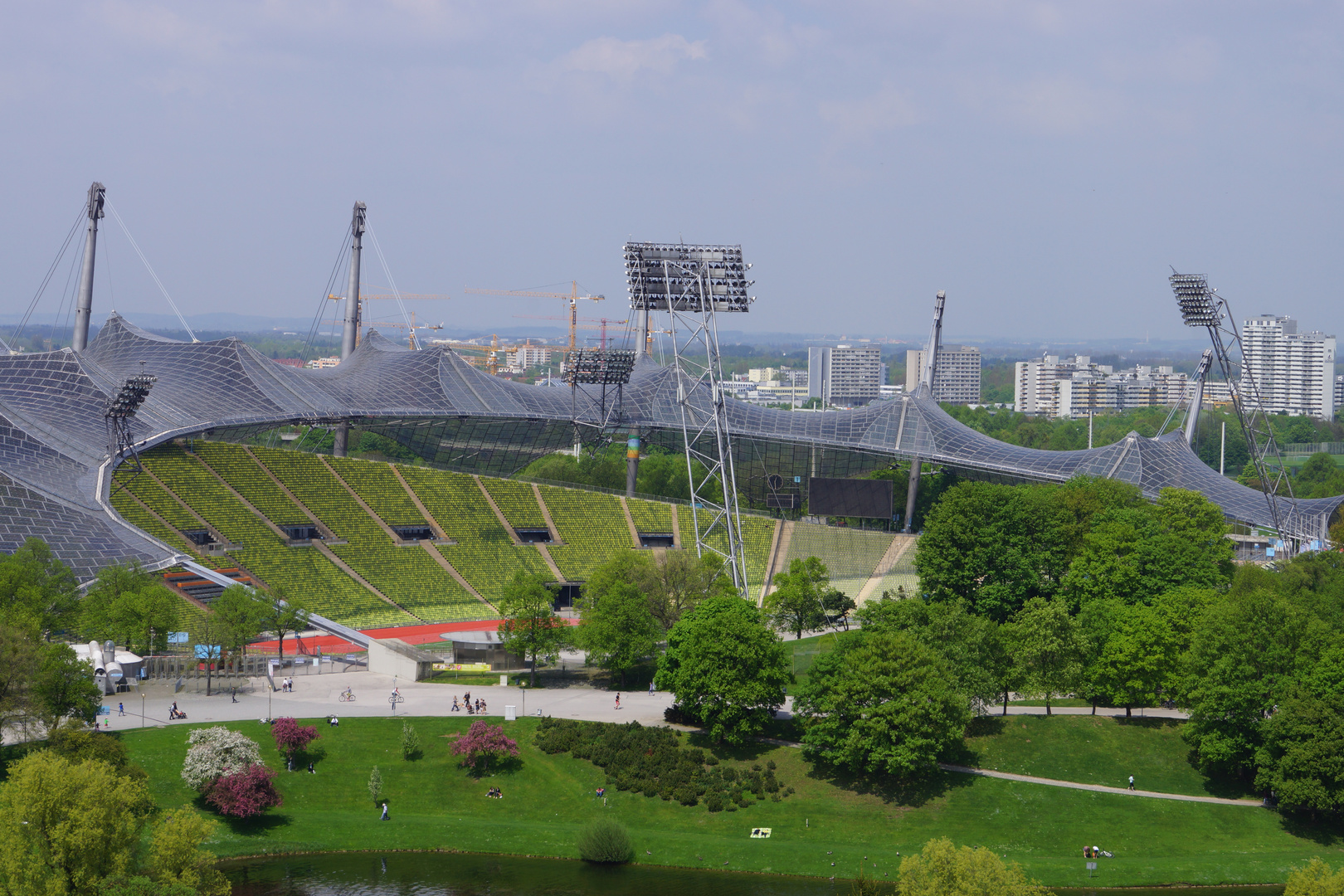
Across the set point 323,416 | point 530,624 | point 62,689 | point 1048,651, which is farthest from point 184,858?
point 323,416

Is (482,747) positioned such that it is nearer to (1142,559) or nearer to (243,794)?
(243,794)

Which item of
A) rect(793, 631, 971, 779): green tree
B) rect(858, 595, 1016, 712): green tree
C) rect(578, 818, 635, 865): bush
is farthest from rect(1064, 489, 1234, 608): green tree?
rect(578, 818, 635, 865): bush

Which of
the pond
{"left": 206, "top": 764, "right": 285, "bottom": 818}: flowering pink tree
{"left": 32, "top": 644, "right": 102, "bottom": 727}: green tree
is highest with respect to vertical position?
{"left": 32, "top": 644, "right": 102, "bottom": 727}: green tree

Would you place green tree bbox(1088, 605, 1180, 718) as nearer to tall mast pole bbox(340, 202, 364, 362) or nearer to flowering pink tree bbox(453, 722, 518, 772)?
flowering pink tree bbox(453, 722, 518, 772)

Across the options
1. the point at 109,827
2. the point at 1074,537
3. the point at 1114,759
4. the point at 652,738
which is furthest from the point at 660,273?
the point at 109,827

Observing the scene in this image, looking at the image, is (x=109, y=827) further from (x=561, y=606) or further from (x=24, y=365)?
(x=24, y=365)

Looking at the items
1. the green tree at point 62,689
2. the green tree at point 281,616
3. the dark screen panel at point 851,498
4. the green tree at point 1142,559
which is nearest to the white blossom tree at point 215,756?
the green tree at point 62,689
